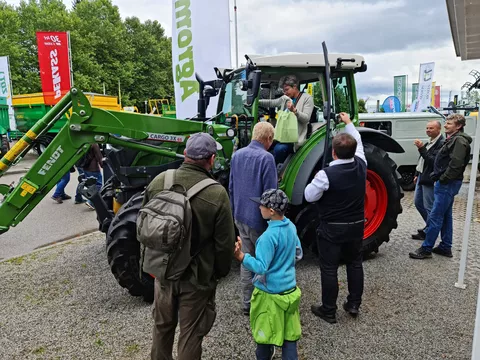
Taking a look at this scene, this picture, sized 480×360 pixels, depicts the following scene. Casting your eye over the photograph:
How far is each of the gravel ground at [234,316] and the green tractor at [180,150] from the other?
410mm

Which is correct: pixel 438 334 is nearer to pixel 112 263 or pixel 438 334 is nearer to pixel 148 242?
pixel 148 242

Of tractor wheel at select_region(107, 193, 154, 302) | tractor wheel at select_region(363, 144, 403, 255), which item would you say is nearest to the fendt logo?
tractor wheel at select_region(107, 193, 154, 302)

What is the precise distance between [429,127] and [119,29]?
32622 mm

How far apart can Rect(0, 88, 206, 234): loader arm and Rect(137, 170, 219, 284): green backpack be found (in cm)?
167

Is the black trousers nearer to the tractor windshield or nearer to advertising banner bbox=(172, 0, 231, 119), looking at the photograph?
the tractor windshield

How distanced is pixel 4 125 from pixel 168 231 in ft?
51.9

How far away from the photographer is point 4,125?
14.4 m

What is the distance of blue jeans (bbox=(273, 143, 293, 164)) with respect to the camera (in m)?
3.99

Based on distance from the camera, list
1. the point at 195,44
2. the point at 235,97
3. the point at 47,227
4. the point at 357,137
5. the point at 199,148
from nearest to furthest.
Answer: the point at 199,148
the point at 357,137
the point at 235,97
the point at 47,227
the point at 195,44

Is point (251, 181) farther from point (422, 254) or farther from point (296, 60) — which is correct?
point (422, 254)

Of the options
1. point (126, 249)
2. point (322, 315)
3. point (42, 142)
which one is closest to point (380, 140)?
point (322, 315)

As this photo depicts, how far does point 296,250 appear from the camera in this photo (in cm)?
244

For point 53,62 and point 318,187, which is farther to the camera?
point 53,62

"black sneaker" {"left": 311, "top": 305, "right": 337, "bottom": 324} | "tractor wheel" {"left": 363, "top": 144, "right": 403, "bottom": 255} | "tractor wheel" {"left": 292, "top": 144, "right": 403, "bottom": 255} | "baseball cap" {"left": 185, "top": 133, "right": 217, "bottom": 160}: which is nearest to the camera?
"baseball cap" {"left": 185, "top": 133, "right": 217, "bottom": 160}
